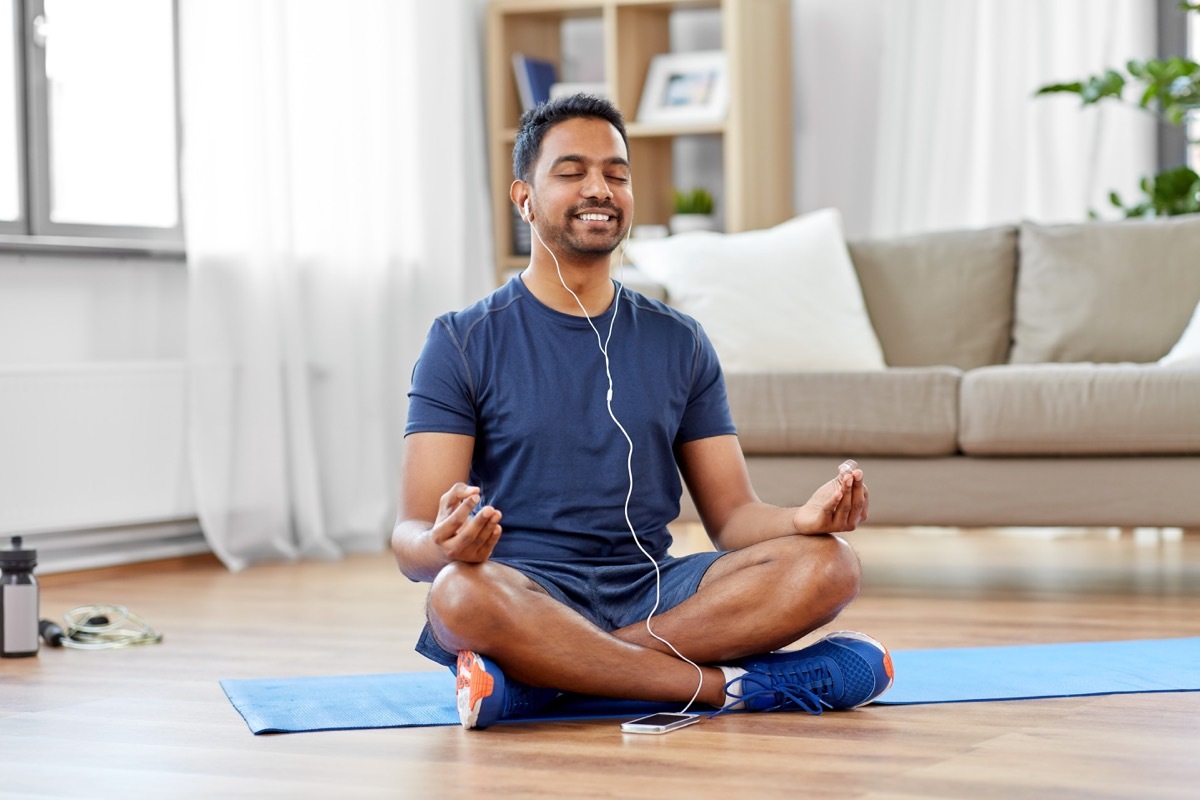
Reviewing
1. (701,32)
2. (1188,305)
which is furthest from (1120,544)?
(701,32)

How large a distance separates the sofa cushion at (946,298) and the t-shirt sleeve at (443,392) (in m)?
2.07

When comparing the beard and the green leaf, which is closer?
the beard

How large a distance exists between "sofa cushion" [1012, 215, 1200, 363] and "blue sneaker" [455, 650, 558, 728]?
2.24m

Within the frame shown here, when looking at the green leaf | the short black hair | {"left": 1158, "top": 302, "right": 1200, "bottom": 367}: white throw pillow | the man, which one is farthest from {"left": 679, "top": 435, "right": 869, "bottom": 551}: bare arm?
the green leaf

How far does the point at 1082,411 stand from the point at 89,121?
8.42 feet

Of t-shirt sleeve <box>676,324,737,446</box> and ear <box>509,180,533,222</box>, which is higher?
ear <box>509,180,533,222</box>

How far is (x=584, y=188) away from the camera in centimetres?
226

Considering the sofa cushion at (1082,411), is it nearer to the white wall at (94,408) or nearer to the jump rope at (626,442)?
the jump rope at (626,442)

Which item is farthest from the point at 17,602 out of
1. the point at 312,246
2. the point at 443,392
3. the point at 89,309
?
the point at 312,246

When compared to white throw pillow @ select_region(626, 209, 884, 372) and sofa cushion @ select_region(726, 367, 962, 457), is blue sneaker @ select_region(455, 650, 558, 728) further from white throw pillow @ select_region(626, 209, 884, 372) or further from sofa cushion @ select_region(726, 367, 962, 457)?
white throw pillow @ select_region(626, 209, 884, 372)

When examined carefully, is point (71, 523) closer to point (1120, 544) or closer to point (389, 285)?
point (389, 285)

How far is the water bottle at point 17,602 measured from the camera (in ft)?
9.43

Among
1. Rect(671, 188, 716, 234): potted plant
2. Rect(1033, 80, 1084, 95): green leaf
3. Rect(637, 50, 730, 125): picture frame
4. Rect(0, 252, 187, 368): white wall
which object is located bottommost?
Rect(0, 252, 187, 368): white wall

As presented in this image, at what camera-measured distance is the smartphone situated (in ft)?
6.77
